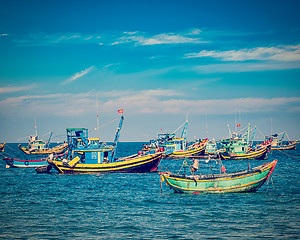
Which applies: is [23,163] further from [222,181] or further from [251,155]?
[251,155]

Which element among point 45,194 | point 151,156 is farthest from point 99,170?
point 45,194

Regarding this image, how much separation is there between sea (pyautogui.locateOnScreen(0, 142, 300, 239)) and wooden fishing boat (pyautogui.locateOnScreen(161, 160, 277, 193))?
730 mm

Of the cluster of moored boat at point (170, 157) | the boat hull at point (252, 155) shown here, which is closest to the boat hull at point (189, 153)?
the cluster of moored boat at point (170, 157)

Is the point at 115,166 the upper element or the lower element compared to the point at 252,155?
upper

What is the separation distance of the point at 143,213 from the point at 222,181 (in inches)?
383

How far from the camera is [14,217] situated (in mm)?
25344

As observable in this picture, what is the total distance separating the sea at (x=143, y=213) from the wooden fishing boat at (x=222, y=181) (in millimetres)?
730

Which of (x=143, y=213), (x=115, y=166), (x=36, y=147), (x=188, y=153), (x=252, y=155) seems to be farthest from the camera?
(x=36, y=147)

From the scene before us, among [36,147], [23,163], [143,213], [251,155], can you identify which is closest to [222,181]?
[143,213]

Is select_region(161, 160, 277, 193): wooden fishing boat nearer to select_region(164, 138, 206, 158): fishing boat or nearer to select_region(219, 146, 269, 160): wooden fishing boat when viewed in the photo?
select_region(219, 146, 269, 160): wooden fishing boat

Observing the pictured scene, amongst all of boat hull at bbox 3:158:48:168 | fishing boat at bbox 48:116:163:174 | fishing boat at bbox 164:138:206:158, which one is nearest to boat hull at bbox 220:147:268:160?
fishing boat at bbox 164:138:206:158

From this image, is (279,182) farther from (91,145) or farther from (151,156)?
(91,145)

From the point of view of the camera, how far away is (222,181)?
31.9 meters

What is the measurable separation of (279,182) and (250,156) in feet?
127
